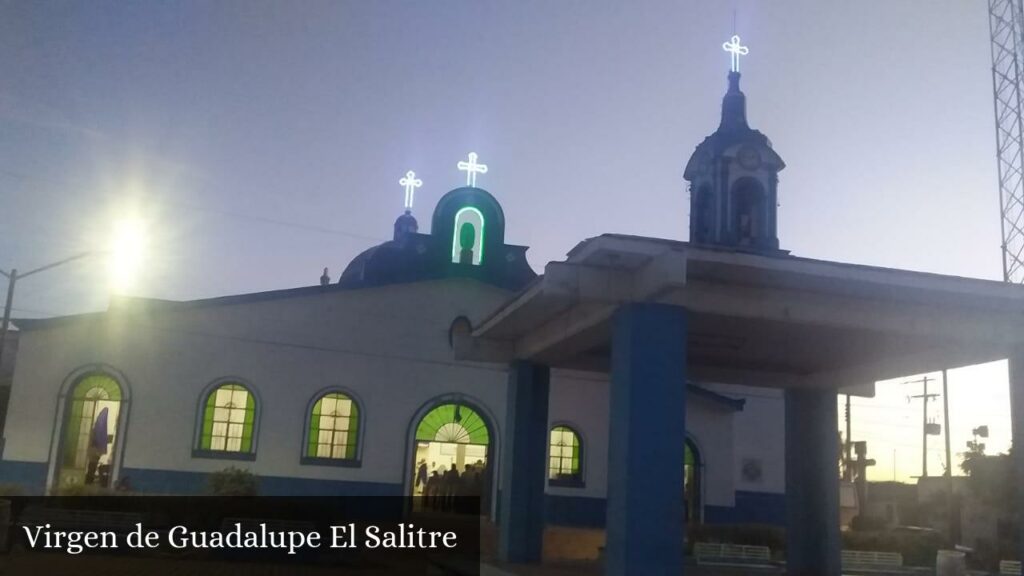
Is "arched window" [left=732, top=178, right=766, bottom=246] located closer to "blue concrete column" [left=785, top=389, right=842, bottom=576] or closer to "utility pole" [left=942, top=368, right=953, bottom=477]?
"blue concrete column" [left=785, top=389, right=842, bottom=576]

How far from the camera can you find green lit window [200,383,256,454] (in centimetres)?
2130

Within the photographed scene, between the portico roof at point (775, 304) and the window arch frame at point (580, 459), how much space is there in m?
10.9

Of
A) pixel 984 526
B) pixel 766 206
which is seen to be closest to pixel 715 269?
pixel 766 206

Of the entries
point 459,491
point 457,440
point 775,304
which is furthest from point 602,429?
point 775,304

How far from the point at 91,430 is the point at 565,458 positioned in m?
11.6

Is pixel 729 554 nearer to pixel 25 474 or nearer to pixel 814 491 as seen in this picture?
pixel 814 491

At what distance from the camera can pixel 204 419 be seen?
21250 mm

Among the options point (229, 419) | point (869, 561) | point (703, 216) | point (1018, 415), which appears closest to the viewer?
point (1018, 415)

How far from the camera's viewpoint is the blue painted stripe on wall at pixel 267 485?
20.5 m

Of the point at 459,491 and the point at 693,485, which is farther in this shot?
the point at 693,485

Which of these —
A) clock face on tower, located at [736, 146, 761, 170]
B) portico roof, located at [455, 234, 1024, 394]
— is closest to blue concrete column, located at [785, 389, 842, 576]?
portico roof, located at [455, 234, 1024, 394]

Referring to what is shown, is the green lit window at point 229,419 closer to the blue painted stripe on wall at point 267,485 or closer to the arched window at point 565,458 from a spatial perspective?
the blue painted stripe on wall at point 267,485

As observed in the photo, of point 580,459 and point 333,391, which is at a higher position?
point 333,391

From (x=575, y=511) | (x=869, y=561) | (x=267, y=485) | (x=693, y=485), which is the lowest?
(x=869, y=561)
